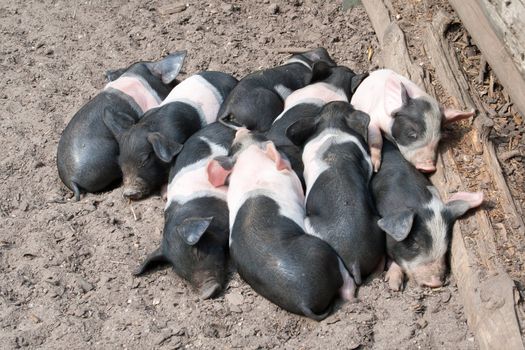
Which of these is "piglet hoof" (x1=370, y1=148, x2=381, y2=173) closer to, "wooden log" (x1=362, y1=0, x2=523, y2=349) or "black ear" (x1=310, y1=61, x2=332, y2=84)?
"wooden log" (x1=362, y1=0, x2=523, y2=349)

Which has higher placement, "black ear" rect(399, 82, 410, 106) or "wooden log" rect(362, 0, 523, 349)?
"black ear" rect(399, 82, 410, 106)

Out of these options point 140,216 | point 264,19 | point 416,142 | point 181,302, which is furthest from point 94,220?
point 264,19

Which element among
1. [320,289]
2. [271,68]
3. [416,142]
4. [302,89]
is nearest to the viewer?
[320,289]

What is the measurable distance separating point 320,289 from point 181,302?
0.92 metres

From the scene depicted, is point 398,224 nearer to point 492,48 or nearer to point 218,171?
point 218,171

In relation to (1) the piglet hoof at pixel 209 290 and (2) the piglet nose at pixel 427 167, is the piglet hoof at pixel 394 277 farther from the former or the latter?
(1) the piglet hoof at pixel 209 290

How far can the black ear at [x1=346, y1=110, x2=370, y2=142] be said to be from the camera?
18.3 feet

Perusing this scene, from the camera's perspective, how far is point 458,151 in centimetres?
533

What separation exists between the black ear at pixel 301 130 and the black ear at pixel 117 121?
1.36 m

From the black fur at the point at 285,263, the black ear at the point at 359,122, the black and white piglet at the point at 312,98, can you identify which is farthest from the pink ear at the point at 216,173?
the black ear at the point at 359,122

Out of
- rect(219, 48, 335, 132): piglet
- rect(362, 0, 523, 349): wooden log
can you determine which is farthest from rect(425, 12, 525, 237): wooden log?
rect(219, 48, 335, 132): piglet

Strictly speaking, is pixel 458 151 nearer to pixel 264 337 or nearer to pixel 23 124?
pixel 264 337

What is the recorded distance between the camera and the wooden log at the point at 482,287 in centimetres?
420

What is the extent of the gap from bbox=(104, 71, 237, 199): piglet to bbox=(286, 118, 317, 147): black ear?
83 centimetres
